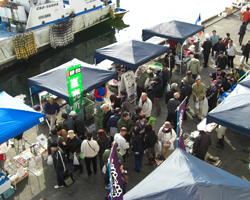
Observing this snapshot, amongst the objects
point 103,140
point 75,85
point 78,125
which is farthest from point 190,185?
point 75,85

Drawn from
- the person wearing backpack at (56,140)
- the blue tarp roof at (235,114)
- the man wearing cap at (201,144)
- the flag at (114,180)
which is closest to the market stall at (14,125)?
the person wearing backpack at (56,140)

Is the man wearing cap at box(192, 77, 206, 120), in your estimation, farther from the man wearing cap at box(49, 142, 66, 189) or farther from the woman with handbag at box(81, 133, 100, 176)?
the man wearing cap at box(49, 142, 66, 189)

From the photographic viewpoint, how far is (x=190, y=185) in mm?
4773

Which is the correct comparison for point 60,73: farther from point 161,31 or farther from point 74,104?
point 161,31

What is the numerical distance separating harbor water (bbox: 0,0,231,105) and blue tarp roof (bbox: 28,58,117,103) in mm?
6830

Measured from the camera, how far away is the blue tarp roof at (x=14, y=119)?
6727 mm

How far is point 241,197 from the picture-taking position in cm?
470

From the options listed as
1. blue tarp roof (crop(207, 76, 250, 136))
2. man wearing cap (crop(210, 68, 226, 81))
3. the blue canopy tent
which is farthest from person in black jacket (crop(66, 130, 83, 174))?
man wearing cap (crop(210, 68, 226, 81))

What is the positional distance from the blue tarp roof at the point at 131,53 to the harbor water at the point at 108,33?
632cm

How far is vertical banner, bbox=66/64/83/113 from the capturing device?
857 centimetres

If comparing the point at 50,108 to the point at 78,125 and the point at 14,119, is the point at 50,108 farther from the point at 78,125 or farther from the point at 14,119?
the point at 14,119

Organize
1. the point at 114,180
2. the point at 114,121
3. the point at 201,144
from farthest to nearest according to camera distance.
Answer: the point at 114,121
the point at 201,144
the point at 114,180

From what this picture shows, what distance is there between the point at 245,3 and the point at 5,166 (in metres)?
25.0

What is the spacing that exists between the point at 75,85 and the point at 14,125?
2.53 m
